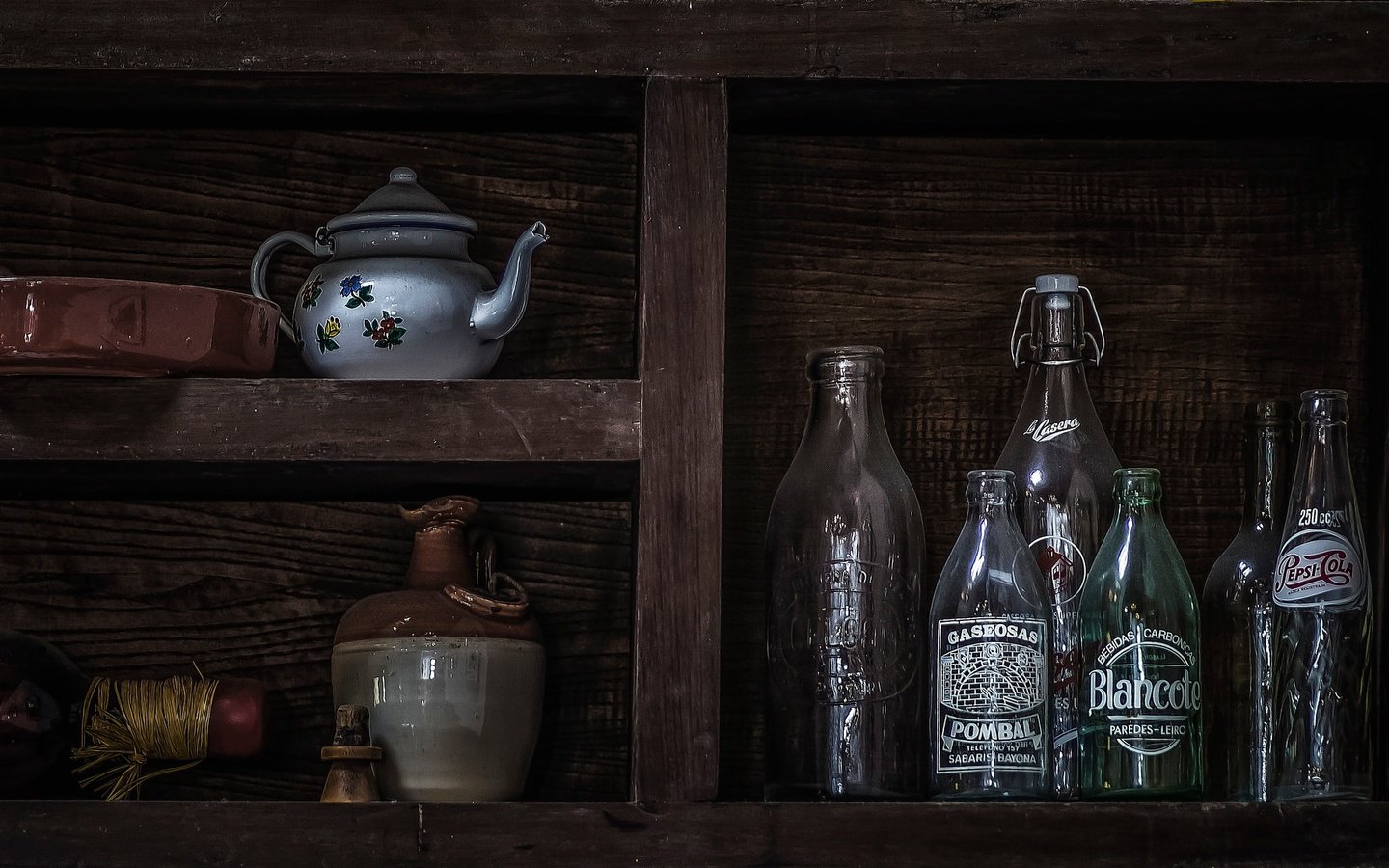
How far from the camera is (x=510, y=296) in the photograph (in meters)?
1.18

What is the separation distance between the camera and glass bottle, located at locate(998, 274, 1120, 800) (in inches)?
45.4

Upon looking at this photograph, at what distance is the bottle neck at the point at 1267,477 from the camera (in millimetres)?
1246

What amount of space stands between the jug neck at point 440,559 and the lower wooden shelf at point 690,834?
7.8 inches

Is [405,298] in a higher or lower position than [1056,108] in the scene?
lower

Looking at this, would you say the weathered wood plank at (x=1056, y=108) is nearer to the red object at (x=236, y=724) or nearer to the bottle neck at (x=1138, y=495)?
the bottle neck at (x=1138, y=495)

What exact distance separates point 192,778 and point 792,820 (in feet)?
1.73

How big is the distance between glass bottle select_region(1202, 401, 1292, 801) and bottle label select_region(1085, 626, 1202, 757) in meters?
0.06

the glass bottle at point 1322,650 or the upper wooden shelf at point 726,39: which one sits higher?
the upper wooden shelf at point 726,39

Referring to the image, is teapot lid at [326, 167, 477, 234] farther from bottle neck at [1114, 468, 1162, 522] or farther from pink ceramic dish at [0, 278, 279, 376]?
bottle neck at [1114, 468, 1162, 522]

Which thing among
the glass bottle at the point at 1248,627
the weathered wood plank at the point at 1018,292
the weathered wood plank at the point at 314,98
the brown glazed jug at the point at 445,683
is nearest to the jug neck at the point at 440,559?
the brown glazed jug at the point at 445,683

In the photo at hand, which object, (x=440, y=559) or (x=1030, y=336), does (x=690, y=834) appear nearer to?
(x=440, y=559)

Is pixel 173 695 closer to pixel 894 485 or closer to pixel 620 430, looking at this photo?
pixel 620 430

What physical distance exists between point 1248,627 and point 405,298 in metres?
0.66

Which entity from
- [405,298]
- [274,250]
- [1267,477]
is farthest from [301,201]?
[1267,477]
